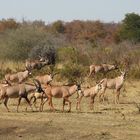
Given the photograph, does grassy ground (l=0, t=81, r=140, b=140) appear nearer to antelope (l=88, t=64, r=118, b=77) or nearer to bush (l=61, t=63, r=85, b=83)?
antelope (l=88, t=64, r=118, b=77)

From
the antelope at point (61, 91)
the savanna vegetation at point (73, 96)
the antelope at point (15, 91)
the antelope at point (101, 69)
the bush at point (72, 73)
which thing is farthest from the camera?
the bush at point (72, 73)

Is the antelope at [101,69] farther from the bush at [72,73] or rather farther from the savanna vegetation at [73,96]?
the bush at [72,73]

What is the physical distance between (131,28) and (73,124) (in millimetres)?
50801

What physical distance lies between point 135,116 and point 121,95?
839 cm

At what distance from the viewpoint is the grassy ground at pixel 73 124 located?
56.0 ft

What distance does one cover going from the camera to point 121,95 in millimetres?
29391

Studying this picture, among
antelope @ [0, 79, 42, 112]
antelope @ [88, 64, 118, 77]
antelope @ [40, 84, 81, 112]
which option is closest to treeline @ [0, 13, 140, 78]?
antelope @ [88, 64, 118, 77]

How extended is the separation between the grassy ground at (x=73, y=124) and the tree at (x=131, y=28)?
43658 mm

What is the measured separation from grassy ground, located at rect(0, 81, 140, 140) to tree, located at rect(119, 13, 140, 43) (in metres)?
43.7

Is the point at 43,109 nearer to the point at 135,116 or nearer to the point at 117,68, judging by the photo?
the point at 135,116

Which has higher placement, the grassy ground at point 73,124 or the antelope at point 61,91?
the antelope at point 61,91

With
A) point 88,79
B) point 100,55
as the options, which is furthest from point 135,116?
point 100,55

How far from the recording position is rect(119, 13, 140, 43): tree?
6688 cm

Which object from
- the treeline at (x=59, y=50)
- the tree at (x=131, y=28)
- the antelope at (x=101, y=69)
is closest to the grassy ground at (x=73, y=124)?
the antelope at (x=101, y=69)
